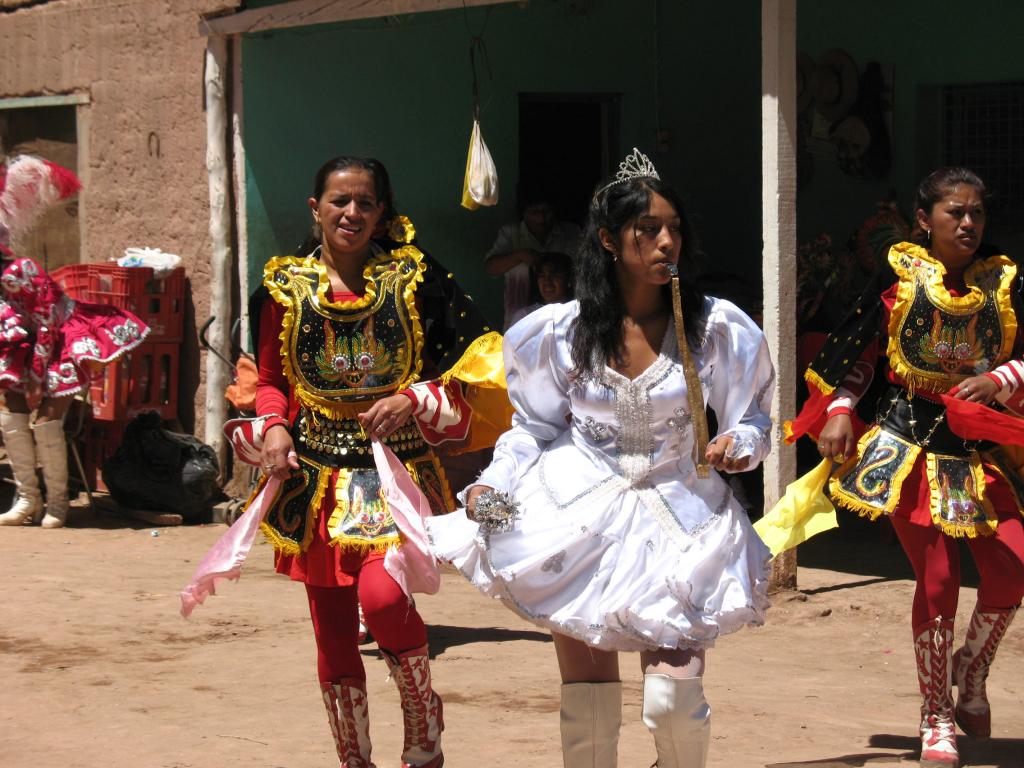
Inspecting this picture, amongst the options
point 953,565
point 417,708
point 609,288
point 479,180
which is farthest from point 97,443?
point 609,288

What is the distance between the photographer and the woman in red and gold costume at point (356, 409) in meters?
4.57

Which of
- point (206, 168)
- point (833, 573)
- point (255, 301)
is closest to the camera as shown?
point (255, 301)

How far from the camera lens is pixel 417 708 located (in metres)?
4.56

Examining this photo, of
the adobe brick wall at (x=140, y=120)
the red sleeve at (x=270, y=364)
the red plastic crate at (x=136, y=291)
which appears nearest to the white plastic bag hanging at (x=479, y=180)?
the adobe brick wall at (x=140, y=120)

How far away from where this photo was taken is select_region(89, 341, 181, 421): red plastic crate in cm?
1042

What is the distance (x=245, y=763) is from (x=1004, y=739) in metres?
2.55

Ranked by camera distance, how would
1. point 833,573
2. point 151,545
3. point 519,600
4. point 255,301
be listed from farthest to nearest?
point 151,545, point 833,573, point 255,301, point 519,600

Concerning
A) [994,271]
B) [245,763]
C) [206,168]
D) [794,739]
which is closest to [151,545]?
[206,168]

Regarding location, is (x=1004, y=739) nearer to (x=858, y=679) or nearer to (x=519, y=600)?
(x=858, y=679)

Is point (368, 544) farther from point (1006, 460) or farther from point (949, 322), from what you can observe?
point (1006, 460)

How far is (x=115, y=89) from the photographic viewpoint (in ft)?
36.6

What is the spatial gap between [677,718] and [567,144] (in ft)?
27.7

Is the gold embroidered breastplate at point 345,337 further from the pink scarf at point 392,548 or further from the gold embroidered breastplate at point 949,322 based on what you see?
the gold embroidered breastplate at point 949,322

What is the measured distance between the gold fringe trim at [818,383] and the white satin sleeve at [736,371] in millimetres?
1141
